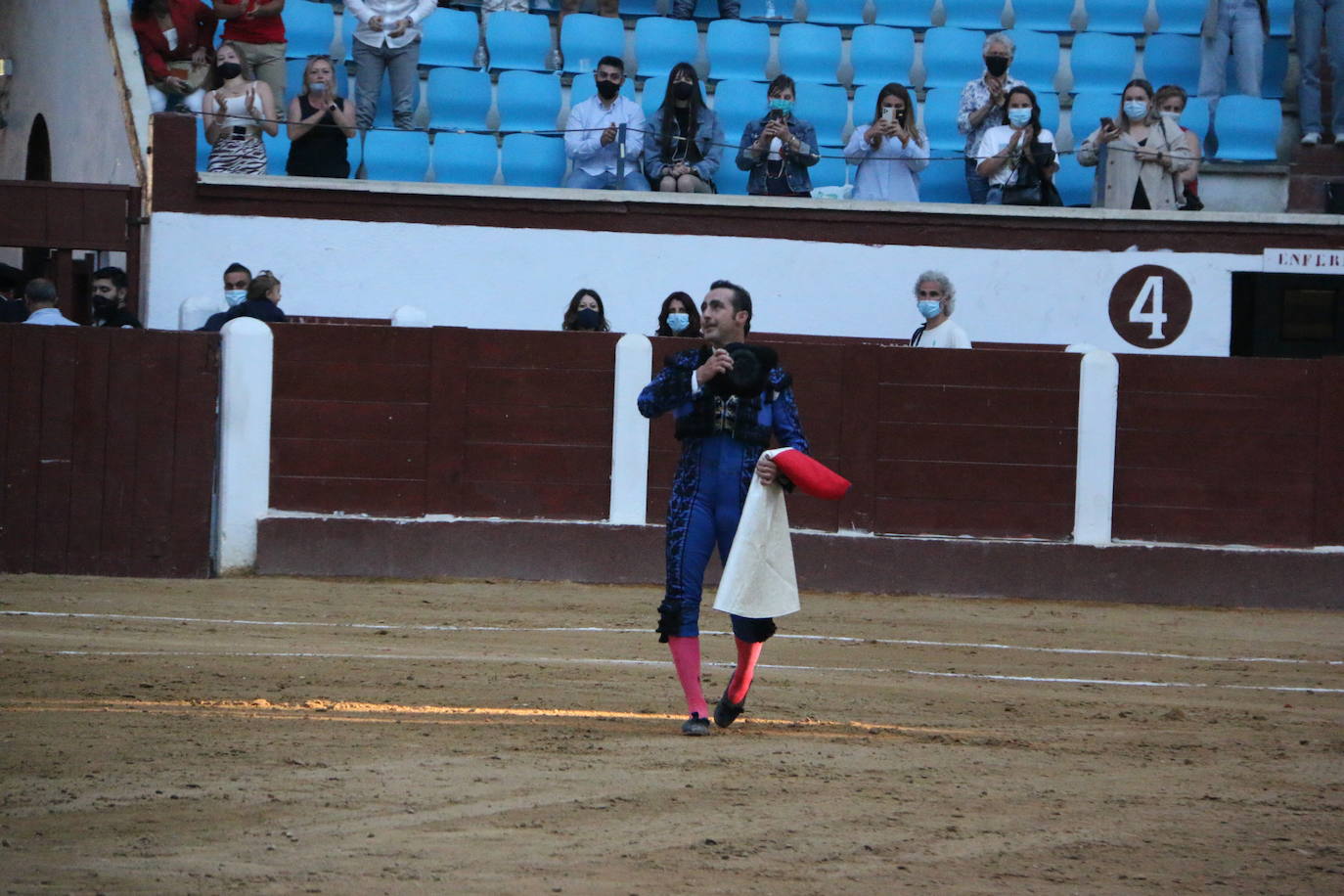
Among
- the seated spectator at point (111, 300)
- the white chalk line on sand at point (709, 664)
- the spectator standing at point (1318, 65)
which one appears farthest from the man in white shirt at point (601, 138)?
the white chalk line on sand at point (709, 664)

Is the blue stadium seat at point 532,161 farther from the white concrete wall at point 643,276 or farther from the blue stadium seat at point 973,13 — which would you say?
the blue stadium seat at point 973,13

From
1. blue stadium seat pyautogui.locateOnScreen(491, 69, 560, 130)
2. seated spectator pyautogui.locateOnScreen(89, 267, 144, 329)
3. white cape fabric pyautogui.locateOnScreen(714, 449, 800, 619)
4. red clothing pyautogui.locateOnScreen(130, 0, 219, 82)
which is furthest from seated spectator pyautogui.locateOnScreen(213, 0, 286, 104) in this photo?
white cape fabric pyautogui.locateOnScreen(714, 449, 800, 619)

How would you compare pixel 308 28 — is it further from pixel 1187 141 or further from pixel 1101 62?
pixel 1187 141

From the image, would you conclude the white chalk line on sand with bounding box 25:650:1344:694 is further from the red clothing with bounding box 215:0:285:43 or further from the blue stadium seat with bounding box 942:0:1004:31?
the blue stadium seat with bounding box 942:0:1004:31

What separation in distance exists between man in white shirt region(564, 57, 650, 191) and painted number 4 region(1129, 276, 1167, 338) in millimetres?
3383

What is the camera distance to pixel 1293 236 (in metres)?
12.5

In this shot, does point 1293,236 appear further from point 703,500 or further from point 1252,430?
point 703,500

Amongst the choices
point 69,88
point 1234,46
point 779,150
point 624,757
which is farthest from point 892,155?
point 624,757

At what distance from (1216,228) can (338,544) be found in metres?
6.17

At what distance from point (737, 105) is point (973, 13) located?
2.50 meters

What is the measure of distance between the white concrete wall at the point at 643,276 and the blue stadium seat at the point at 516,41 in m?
2.15

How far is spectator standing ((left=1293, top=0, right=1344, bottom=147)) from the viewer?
13.4 metres

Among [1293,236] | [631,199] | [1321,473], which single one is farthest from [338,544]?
[1293,236]

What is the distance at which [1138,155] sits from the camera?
12.4 m
